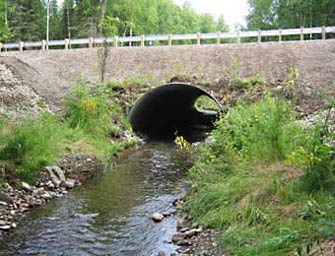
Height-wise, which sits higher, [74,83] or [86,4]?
[86,4]

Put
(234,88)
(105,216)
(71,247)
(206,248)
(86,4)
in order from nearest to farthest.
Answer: (206,248), (71,247), (105,216), (234,88), (86,4)

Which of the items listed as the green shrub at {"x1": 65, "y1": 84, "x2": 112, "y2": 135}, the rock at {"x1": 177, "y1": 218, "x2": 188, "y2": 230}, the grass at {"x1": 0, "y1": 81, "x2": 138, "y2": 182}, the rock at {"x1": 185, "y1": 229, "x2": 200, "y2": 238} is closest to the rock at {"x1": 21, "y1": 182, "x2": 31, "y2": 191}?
the grass at {"x1": 0, "y1": 81, "x2": 138, "y2": 182}

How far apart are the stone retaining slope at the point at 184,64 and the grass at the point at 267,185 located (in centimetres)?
795

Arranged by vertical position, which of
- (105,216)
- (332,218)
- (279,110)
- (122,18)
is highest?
(122,18)

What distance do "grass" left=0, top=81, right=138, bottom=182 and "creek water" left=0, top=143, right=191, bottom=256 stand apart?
136cm

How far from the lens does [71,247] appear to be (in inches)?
301

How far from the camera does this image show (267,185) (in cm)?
773

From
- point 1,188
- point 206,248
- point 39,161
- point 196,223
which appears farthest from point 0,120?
point 206,248

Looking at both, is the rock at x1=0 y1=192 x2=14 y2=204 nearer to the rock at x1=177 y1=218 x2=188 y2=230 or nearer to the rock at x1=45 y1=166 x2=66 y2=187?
the rock at x1=45 y1=166 x2=66 y2=187

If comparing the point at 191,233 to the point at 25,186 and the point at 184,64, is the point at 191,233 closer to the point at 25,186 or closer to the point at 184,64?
the point at 25,186

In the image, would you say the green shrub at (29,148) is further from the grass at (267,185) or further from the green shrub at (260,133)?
the green shrub at (260,133)

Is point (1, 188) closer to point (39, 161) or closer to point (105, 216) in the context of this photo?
point (39, 161)

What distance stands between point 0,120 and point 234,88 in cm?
855

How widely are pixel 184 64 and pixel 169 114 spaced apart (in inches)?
239
